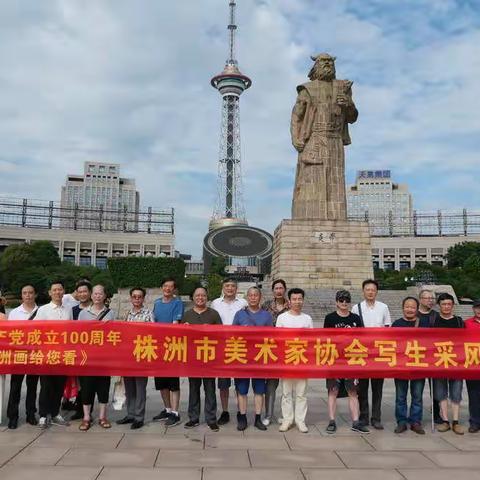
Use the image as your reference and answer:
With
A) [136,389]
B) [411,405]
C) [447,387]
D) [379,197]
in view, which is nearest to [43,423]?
[136,389]

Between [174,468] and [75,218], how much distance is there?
8455cm

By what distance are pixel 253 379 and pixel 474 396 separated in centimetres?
270

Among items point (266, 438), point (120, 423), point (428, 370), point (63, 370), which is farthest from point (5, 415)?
point (428, 370)

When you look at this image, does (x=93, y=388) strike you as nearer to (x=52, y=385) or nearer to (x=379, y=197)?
(x=52, y=385)

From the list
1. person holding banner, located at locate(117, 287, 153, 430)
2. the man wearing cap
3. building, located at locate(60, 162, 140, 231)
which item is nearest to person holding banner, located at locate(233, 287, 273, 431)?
person holding banner, located at locate(117, 287, 153, 430)

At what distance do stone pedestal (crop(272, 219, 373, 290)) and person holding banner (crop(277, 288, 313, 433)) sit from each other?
44.7 ft

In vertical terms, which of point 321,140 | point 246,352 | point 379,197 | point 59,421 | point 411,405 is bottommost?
point 59,421

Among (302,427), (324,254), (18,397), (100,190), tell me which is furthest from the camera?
(100,190)

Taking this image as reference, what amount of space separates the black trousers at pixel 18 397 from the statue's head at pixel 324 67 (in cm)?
1792

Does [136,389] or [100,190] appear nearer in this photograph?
[136,389]

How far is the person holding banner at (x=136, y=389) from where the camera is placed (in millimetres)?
6105

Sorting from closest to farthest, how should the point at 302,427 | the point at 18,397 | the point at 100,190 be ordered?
the point at 302,427, the point at 18,397, the point at 100,190

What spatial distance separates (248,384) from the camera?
6.32m

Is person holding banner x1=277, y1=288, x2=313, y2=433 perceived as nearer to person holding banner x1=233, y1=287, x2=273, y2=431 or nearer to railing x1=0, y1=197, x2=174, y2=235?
person holding banner x1=233, y1=287, x2=273, y2=431
